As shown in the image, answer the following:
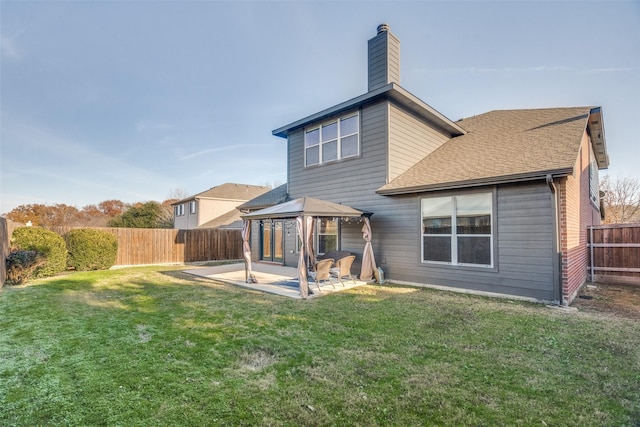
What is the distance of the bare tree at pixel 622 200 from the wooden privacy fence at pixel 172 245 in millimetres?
25520

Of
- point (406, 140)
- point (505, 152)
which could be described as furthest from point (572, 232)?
point (406, 140)

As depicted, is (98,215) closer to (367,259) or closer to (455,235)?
(367,259)

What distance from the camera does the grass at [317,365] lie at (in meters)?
2.44

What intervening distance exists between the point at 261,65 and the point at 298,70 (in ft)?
5.25

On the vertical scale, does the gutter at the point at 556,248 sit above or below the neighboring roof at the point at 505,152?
below

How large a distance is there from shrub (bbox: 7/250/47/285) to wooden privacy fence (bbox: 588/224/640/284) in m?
17.0

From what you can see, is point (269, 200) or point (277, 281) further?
point (269, 200)

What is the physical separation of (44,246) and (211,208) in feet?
47.9

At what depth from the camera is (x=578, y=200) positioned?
26.1 feet

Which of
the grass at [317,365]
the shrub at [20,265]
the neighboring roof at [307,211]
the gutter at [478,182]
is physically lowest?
the grass at [317,365]

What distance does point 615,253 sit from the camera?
29.8ft

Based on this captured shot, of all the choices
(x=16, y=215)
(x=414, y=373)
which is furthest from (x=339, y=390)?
(x=16, y=215)

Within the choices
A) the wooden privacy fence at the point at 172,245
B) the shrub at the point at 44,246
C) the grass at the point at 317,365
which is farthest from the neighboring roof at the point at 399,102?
the shrub at the point at 44,246

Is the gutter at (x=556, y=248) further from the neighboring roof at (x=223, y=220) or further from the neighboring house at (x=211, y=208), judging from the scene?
the neighboring house at (x=211, y=208)
